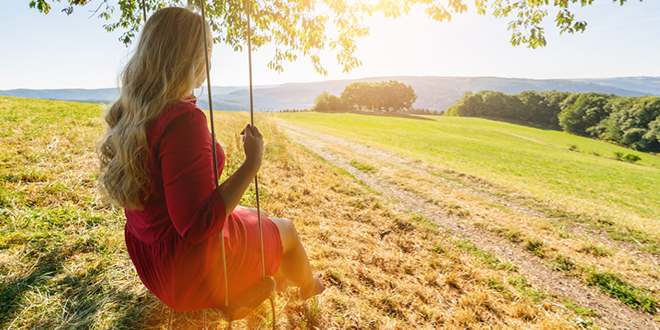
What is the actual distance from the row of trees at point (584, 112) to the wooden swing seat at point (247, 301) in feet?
224

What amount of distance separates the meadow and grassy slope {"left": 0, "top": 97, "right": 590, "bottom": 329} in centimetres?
1

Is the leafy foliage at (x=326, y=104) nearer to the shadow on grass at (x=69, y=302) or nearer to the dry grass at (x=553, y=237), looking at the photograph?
the dry grass at (x=553, y=237)

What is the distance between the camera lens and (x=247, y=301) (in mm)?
1578

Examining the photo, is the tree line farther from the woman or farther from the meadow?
the woman

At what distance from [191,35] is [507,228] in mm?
6177

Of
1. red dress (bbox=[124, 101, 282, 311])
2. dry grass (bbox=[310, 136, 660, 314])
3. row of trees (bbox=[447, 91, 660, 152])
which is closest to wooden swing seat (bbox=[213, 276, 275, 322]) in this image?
red dress (bbox=[124, 101, 282, 311])

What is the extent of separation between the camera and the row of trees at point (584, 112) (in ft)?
158

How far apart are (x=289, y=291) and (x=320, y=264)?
0.68m

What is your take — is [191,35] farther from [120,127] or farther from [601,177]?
[601,177]

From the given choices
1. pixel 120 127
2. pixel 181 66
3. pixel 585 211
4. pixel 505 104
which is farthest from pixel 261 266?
pixel 505 104

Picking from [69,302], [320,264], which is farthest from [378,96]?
[69,302]

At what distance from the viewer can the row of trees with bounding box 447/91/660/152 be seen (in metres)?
48.1

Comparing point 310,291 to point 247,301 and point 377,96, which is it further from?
point 377,96

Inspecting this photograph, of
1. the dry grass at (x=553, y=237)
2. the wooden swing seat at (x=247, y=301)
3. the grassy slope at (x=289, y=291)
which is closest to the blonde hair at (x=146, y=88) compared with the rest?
the wooden swing seat at (x=247, y=301)
